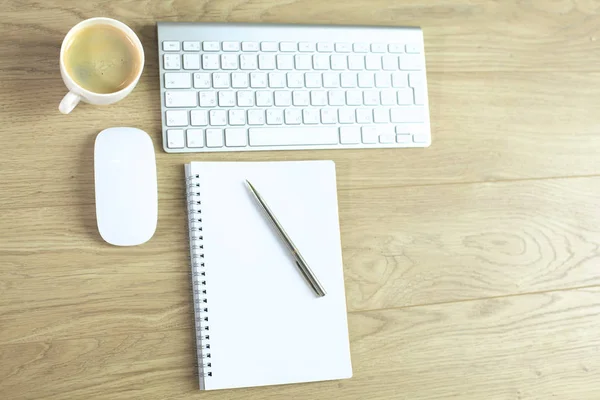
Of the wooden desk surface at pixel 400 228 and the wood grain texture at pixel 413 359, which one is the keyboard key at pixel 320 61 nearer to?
the wooden desk surface at pixel 400 228

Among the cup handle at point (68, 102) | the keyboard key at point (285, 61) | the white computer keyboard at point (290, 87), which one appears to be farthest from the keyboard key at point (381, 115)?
the cup handle at point (68, 102)

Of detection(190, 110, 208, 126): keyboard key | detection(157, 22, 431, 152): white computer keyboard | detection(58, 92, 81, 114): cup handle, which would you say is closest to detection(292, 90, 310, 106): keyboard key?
detection(157, 22, 431, 152): white computer keyboard

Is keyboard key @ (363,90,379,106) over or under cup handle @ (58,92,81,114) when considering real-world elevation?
over

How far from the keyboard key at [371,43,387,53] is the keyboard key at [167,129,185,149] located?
9.6 inches

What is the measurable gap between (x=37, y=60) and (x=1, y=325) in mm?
275

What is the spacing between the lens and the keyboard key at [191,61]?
73 cm

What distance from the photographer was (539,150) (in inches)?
31.9

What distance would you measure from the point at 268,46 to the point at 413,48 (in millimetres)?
174

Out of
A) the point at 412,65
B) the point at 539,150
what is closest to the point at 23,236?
the point at 412,65

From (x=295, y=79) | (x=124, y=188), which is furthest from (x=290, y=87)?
(x=124, y=188)

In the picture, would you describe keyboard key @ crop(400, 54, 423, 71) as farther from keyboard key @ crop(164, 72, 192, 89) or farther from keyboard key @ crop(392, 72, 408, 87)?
keyboard key @ crop(164, 72, 192, 89)

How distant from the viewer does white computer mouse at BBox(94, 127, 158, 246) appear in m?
0.68

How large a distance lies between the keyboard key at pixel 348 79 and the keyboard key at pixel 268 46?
0.27ft

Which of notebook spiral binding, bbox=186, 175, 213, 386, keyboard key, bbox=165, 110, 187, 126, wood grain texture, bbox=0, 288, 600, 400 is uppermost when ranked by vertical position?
keyboard key, bbox=165, 110, 187, 126
